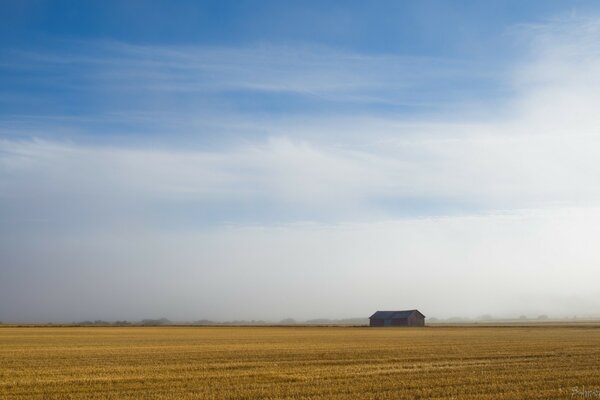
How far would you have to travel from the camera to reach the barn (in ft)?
415

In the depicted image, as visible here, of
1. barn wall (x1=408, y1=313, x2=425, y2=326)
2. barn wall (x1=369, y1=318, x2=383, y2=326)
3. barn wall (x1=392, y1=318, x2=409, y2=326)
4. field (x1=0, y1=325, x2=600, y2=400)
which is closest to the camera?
field (x1=0, y1=325, x2=600, y2=400)

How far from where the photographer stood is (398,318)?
127625 millimetres

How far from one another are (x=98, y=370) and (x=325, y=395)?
1270 centimetres

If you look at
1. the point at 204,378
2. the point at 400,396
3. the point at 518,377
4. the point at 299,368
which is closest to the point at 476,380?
the point at 518,377

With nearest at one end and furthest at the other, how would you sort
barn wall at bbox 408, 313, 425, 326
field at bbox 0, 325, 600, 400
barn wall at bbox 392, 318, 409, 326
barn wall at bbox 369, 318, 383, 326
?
1. field at bbox 0, 325, 600, 400
2. barn wall at bbox 392, 318, 409, 326
3. barn wall at bbox 408, 313, 425, 326
4. barn wall at bbox 369, 318, 383, 326

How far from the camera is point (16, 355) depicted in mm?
36250

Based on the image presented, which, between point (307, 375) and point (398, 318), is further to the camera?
point (398, 318)
